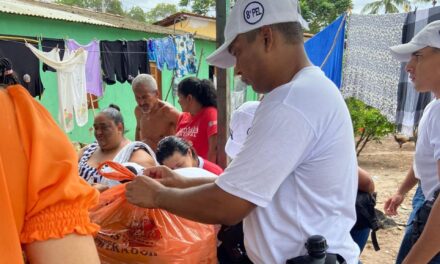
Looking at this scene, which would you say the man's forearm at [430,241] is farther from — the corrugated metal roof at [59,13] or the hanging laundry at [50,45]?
the corrugated metal roof at [59,13]

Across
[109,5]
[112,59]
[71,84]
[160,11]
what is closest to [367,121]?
[112,59]

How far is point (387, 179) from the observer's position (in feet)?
25.7

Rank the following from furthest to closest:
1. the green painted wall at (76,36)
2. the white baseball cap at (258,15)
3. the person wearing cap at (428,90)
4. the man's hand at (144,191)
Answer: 1. the green painted wall at (76,36)
2. the person wearing cap at (428,90)
3. the man's hand at (144,191)
4. the white baseball cap at (258,15)

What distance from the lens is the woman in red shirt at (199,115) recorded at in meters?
3.48

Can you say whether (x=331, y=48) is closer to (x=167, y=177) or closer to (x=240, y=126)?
(x=240, y=126)

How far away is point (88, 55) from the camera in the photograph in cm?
642

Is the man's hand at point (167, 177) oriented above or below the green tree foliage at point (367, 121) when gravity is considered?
above

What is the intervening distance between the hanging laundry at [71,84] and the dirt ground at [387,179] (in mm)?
4629

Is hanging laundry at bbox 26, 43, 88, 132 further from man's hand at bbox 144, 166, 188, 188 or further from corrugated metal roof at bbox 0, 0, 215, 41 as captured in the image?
man's hand at bbox 144, 166, 188, 188

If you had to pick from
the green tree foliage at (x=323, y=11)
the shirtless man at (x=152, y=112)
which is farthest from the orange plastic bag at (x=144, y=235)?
the green tree foliage at (x=323, y=11)

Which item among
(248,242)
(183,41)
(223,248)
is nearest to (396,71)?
(223,248)

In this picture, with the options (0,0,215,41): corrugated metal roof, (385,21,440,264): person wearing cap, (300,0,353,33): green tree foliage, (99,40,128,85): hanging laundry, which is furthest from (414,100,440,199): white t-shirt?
(300,0,353,33): green tree foliage

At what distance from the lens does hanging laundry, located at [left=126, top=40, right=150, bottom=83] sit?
703cm

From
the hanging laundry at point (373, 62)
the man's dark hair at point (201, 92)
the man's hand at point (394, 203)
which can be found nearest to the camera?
the man's hand at point (394, 203)
